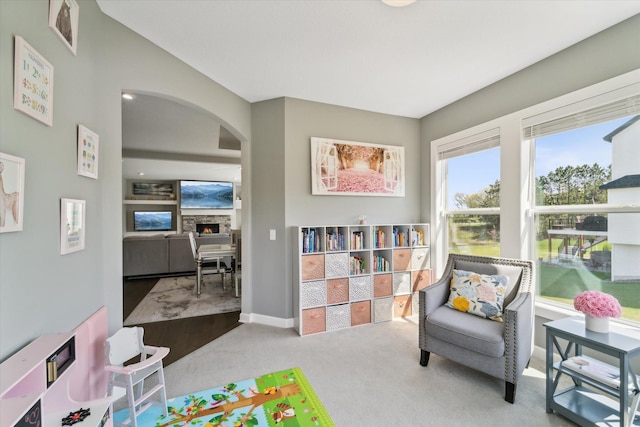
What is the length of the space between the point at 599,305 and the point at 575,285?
789 millimetres

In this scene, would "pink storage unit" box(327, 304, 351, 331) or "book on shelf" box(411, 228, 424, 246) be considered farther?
"book on shelf" box(411, 228, 424, 246)

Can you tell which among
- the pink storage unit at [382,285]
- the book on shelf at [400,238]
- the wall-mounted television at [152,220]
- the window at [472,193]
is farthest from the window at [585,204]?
the wall-mounted television at [152,220]

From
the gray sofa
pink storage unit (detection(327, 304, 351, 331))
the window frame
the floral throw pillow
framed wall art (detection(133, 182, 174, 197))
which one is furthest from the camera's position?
framed wall art (detection(133, 182, 174, 197))

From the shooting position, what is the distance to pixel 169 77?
232 cm

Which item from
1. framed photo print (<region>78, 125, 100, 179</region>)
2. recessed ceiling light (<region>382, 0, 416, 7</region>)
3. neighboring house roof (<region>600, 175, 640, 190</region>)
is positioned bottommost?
neighboring house roof (<region>600, 175, 640, 190</region>)

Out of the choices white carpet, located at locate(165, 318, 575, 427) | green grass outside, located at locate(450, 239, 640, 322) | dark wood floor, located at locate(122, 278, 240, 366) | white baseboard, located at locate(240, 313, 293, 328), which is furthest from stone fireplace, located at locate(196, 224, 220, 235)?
green grass outside, located at locate(450, 239, 640, 322)

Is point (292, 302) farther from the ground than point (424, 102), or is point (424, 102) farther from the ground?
point (424, 102)

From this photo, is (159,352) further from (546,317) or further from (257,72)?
(546,317)

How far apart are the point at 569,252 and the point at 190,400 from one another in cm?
326

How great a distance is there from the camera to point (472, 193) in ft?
10.7

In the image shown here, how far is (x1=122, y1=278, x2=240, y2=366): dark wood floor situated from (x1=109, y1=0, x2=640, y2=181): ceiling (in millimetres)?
2722

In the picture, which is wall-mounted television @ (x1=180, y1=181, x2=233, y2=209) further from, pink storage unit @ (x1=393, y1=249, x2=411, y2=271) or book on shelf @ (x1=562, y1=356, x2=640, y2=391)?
book on shelf @ (x1=562, y1=356, x2=640, y2=391)

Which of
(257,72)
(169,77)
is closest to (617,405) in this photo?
(257,72)

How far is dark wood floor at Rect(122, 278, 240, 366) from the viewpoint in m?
2.74
